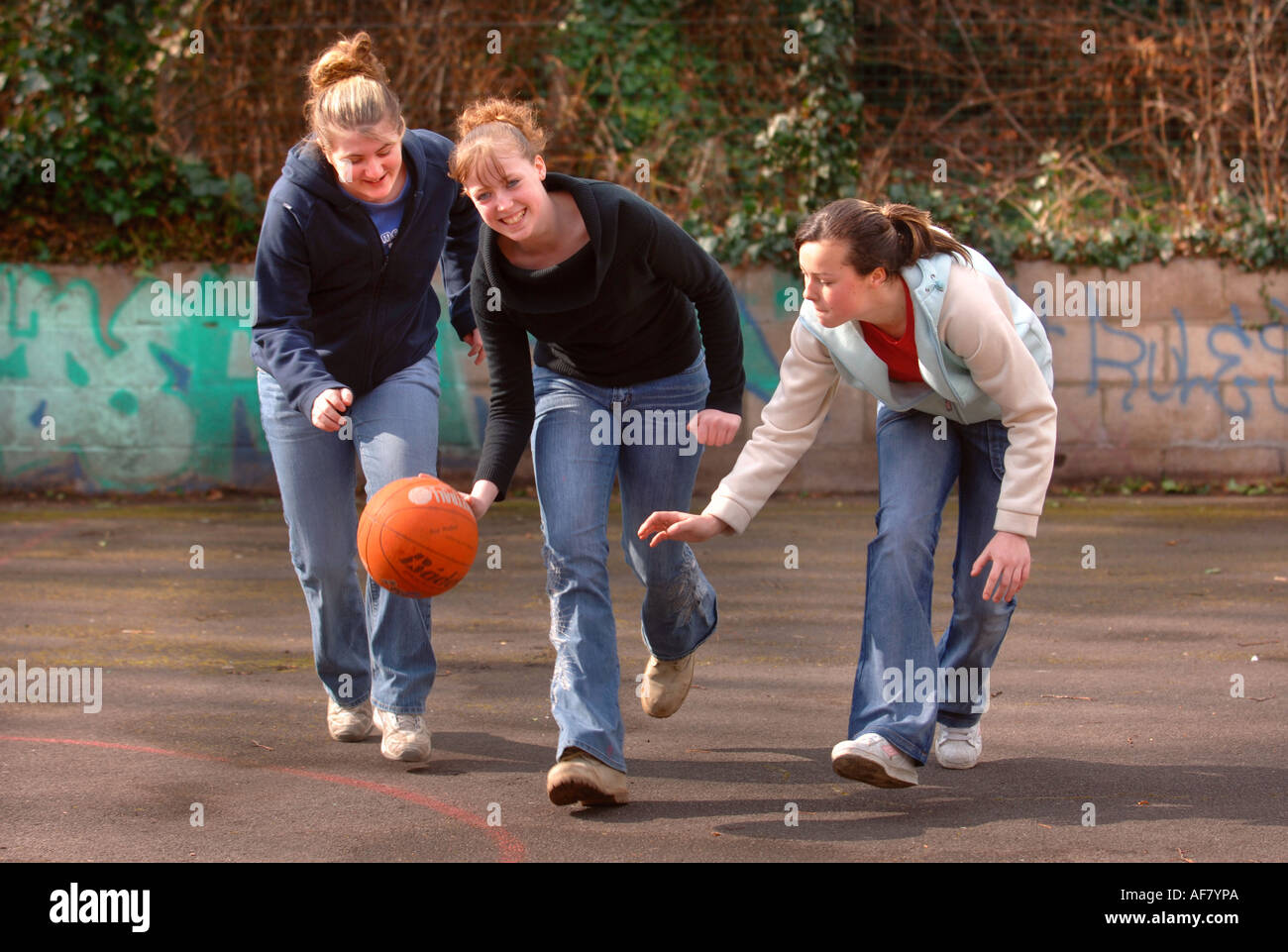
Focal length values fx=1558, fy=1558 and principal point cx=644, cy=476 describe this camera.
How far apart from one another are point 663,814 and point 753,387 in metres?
7.13

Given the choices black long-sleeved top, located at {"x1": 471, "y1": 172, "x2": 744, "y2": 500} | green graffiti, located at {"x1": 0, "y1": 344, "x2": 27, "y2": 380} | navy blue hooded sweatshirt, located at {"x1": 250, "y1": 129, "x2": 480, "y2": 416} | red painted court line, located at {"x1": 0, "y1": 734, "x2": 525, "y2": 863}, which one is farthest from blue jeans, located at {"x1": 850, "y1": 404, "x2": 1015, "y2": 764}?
green graffiti, located at {"x1": 0, "y1": 344, "x2": 27, "y2": 380}

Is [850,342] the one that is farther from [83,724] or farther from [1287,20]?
[1287,20]

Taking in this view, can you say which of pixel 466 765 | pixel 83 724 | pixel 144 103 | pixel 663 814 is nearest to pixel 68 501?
pixel 144 103

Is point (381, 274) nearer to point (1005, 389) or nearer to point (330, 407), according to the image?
point (330, 407)

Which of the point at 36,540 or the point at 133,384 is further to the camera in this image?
the point at 133,384

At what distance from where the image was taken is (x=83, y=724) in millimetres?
5281

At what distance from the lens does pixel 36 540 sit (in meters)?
9.48

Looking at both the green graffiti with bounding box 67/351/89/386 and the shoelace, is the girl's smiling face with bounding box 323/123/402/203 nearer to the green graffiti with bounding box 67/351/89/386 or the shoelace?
the shoelace

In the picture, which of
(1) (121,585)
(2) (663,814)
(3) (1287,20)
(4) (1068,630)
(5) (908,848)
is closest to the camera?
(5) (908,848)

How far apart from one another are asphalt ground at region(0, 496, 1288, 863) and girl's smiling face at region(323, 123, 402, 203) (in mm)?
1748

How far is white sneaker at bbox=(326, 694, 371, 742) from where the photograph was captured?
5.06 meters

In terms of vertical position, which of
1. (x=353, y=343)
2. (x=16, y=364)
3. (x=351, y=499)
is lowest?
(x=351, y=499)

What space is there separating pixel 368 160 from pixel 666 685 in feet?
6.27

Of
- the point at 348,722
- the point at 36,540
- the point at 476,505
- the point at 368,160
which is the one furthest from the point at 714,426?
the point at 36,540
